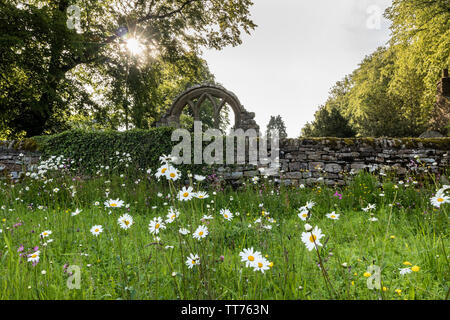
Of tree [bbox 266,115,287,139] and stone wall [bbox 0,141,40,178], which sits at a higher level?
tree [bbox 266,115,287,139]

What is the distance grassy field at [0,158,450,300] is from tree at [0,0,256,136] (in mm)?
8270

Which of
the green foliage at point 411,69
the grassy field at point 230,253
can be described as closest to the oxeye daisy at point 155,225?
the grassy field at point 230,253

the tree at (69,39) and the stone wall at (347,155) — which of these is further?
the tree at (69,39)

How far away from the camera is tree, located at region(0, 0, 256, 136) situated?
9.28 metres

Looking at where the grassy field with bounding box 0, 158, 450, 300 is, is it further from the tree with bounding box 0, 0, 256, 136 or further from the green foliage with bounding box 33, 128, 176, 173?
the tree with bounding box 0, 0, 256, 136

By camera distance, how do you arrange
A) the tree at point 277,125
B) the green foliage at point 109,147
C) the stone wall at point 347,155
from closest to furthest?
1. the stone wall at point 347,155
2. the green foliage at point 109,147
3. the tree at point 277,125

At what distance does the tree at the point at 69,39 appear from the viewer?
9281 millimetres

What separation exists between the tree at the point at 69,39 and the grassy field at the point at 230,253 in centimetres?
827

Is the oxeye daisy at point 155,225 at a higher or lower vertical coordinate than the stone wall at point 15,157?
lower

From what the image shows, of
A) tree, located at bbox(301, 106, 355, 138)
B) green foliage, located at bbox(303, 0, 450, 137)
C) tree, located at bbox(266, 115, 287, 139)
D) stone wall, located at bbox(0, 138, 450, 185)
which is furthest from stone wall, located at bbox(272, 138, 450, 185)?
tree, located at bbox(266, 115, 287, 139)

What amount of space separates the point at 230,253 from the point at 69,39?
12478 millimetres

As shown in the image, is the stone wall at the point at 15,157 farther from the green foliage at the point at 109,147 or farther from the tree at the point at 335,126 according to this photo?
the tree at the point at 335,126

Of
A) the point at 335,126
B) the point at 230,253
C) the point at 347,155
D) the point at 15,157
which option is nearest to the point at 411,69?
the point at 335,126
